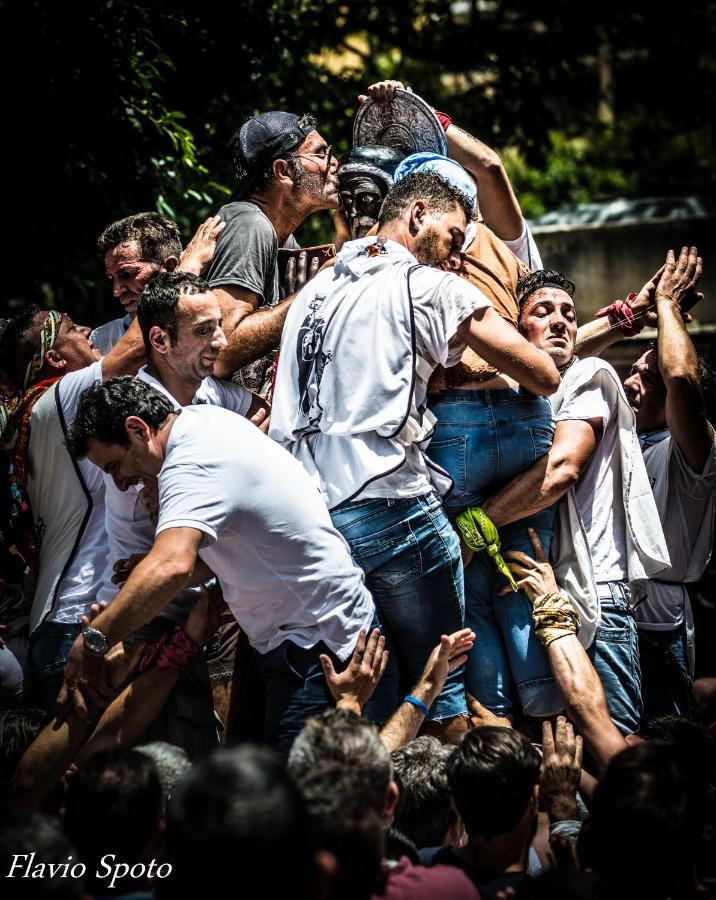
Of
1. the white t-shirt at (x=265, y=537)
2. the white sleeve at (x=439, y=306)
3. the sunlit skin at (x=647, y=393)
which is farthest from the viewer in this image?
the sunlit skin at (x=647, y=393)

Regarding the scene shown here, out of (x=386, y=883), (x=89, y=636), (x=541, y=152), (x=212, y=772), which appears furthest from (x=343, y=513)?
(x=541, y=152)

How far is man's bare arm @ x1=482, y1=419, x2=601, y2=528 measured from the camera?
4.26 meters

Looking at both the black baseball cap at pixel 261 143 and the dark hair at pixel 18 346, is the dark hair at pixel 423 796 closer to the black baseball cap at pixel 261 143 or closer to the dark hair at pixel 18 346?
the dark hair at pixel 18 346

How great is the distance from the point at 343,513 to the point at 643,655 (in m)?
1.86

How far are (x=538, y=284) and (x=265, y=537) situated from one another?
1874 millimetres

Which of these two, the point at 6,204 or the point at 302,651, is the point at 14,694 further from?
the point at 6,204

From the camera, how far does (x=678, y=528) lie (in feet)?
16.6

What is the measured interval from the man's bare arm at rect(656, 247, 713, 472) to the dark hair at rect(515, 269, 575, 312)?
46 cm

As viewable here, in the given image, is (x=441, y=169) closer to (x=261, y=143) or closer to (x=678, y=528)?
(x=261, y=143)

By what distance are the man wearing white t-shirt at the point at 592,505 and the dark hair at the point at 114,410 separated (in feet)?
4.46

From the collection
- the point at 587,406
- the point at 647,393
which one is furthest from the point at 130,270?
the point at 647,393

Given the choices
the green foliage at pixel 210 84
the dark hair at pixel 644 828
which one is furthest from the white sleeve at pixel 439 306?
the green foliage at pixel 210 84

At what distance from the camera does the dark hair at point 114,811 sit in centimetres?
299

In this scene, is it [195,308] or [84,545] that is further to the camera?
[84,545]
